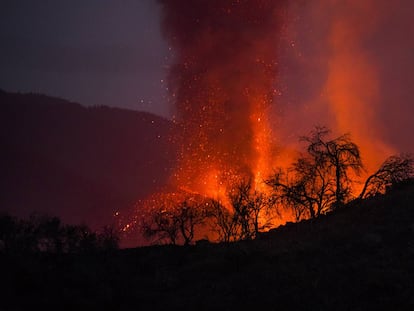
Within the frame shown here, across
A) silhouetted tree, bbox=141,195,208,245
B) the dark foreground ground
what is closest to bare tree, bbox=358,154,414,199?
the dark foreground ground

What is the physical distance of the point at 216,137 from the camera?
8344cm

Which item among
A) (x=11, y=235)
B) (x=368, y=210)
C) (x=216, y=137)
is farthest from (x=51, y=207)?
(x=368, y=210)

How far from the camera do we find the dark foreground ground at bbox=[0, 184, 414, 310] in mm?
17297

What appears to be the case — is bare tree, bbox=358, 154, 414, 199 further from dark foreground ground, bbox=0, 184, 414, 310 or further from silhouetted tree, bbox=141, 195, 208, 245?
silhouetted tree, bbox=141, 195, 208, 245

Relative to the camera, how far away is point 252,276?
2055 centimetres

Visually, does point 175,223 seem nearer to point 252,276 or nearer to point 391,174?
point 391,174

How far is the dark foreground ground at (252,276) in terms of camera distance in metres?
17.3

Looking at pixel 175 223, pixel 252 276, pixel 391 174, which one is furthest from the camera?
pixel 175 223

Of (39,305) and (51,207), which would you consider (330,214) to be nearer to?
(39,305)

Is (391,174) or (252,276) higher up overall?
(391,174)

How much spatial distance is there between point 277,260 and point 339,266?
3333mm

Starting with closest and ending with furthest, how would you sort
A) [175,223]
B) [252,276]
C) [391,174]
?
1. [252,276]
2. [391,174]
3. [175,223]

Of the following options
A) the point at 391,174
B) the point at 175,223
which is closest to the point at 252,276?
the point at 391,174

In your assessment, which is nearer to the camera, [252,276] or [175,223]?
[252,276]
